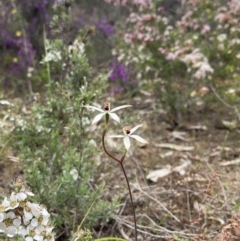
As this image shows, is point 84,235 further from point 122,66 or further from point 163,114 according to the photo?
point 122,66

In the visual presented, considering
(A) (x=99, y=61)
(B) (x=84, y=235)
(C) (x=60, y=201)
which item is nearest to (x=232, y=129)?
(C) (x=60, y=201)

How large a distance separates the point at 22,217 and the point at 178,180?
1174 millimetres

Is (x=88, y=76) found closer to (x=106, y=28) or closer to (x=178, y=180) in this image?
(x=178, y=180)

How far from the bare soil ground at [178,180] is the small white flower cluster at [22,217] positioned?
0.57m

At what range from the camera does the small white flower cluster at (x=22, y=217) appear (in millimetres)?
1350

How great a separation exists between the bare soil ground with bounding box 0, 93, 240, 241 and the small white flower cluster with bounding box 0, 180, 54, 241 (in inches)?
22.4

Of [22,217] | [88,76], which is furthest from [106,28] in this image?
[22,217]

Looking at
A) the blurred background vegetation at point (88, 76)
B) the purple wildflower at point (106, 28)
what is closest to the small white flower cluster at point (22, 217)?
the blurred background vegetation at point (88, 76)

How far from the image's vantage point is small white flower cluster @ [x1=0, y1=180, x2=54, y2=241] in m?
1.35

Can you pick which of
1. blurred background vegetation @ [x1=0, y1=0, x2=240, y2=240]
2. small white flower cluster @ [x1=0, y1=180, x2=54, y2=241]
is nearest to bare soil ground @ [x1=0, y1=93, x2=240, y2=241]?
blurred background vegetation @ [x1=0, y1=0, x2=240, y2=240]

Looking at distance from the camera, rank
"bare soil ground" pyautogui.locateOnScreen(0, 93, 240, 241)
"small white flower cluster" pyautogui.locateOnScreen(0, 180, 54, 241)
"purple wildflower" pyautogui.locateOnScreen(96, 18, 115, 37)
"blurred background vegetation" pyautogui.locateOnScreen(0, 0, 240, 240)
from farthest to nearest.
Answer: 1. "purple wildflower" pyautogui.locateOnScreen(96, 18, 115, 37)
2. "bare soil ground" pyautogui.locateOnScreen(0, 93, 240, 241)
3. "blurred background vegetation" pyautogui.locateOnScreen(0, 0, 240, 240)
4. "small white flower cluster" pyautogui.locateOnScreen(0, 180, 54, 241)

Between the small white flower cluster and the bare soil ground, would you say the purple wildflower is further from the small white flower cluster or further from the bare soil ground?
the small white flower cluster

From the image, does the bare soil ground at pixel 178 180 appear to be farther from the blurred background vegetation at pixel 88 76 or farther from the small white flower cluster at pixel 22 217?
the small white flower cluster at pixel 22 217

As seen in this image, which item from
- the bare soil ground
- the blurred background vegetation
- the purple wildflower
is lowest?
the bare soil ground
